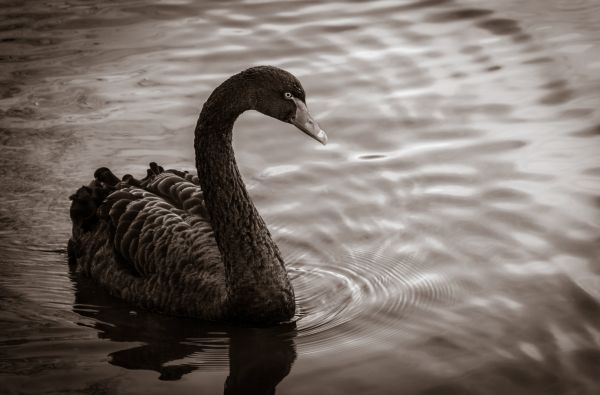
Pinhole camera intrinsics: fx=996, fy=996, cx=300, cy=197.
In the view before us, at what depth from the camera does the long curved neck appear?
18.7 ft

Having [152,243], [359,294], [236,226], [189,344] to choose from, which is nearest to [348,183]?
[359,294]

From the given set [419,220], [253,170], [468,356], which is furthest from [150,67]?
[468,356]

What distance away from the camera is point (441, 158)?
770 cm

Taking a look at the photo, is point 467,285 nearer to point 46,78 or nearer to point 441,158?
point 441,158

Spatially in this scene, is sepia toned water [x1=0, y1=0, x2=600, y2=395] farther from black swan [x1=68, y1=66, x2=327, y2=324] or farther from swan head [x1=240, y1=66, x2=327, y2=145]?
swan head [x1=240, y1=66, x2=327, y2=145]

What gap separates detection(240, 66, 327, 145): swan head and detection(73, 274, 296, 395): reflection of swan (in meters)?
1.17

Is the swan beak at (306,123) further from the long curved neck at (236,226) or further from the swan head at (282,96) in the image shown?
the long curved neck at (236,226)

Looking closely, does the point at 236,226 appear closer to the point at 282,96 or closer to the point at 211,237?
the point at 211,237

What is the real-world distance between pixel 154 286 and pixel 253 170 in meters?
1.90

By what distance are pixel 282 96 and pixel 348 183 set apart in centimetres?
195

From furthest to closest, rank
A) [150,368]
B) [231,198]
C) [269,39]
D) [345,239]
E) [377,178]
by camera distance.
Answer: [269,39]
[377,178]
[345,239]
[231,198]
[150,368]

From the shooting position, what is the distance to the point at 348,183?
7.42 m

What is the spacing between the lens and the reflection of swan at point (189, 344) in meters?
5.30

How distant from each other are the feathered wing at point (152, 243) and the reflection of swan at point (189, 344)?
0.12m
